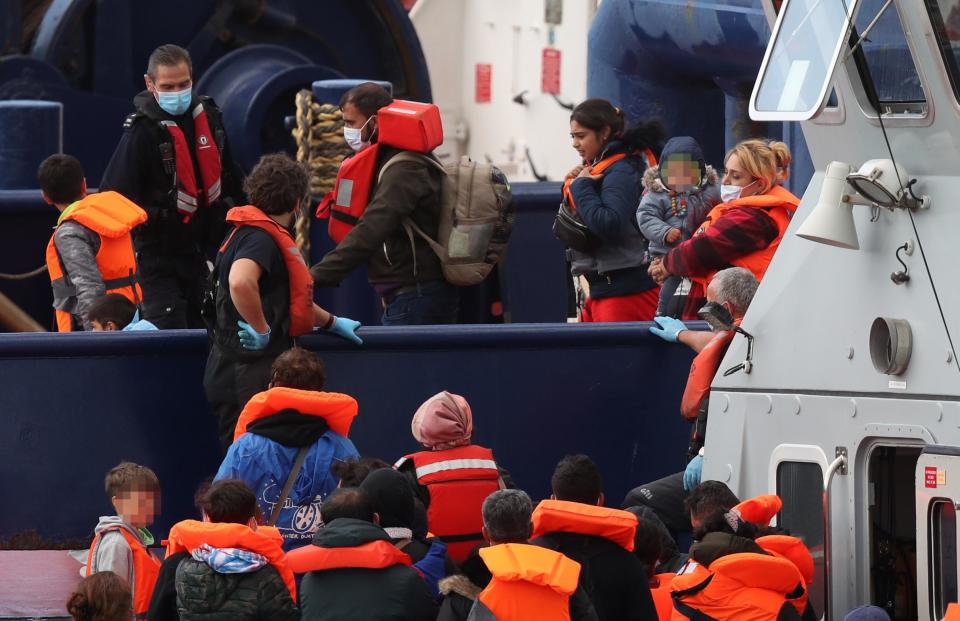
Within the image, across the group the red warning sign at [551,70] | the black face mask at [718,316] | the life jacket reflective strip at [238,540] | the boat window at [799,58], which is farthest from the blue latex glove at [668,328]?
the red warning sign at [551,70]

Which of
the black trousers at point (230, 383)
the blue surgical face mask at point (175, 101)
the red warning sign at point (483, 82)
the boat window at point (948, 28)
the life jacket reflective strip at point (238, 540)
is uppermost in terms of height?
the red warning sign at point (483, 82)

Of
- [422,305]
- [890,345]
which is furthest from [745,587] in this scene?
[422,305]

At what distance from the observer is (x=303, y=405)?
21.1ft

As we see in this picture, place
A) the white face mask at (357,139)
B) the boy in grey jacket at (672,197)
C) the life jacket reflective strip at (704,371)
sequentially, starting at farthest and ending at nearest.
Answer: the boy in grey jacket at (672,197) → the white face mask at (357,139) → the life jacket reflective strip at (704,371)

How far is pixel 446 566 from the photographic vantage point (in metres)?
5.67

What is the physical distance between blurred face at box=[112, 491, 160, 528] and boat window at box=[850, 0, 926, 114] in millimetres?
2745

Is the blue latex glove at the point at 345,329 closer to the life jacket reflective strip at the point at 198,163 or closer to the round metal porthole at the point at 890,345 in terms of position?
the life jacket reflective strip at the point at 198,163

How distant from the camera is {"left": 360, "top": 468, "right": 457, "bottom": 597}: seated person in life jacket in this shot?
18.1 feet

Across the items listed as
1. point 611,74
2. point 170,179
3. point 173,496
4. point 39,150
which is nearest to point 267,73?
point 39,150

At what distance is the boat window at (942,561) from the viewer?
5.52 metres

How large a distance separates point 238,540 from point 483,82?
1709 centimetres

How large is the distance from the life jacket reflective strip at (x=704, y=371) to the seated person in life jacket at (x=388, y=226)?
5.60 feet

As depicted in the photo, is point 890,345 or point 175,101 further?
point 175,101

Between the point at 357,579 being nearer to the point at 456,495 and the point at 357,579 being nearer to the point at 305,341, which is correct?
the point at 456,495
